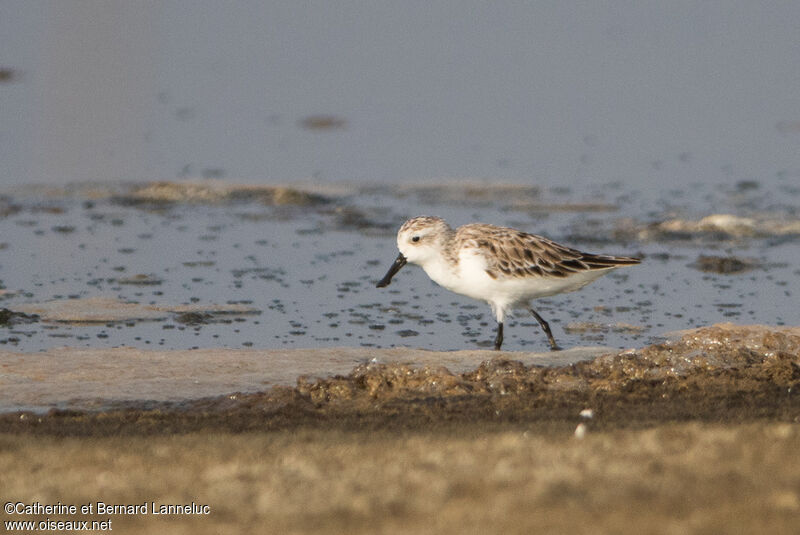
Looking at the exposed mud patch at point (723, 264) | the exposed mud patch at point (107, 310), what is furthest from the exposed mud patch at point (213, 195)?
the exposed mud patch at point (723, 264)

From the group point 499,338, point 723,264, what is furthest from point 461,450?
point 723,264

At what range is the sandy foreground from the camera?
3.83 metres

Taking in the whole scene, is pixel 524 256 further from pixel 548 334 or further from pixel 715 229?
pixel 715 229

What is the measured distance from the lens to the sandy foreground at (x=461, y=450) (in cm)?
383

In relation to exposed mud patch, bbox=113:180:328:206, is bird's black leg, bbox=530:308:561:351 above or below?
below

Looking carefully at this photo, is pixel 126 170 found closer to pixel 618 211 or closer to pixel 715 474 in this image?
pixel 618 211

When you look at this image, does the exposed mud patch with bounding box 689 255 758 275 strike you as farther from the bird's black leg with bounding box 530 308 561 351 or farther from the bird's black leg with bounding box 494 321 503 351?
the bird's black leg with bounding box 494 321 503 351

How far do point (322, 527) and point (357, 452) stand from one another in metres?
1.01

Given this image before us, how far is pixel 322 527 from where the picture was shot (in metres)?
3.78

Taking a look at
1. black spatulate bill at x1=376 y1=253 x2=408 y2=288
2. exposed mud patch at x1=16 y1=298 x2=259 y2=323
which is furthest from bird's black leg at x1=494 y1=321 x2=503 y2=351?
exposed mud patch at x1=16 y1=298 x2=259 y2=323

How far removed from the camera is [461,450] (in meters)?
4.73

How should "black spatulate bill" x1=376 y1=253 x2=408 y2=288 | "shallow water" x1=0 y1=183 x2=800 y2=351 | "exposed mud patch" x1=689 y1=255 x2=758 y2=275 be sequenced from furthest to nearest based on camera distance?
"exposed mud patch" x1=689 y1=255 x2=758 y2=275 → "black spatulate bill" x1=376 y1=253 x2=408 y2=288 → "shallow water" x1=0 y1=183 x2=800 y2=351

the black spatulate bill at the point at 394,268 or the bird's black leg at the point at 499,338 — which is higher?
the black spatulate bill at the point at 394,268

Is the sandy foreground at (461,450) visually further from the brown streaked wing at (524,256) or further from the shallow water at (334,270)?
the shallow water at (334,270)
